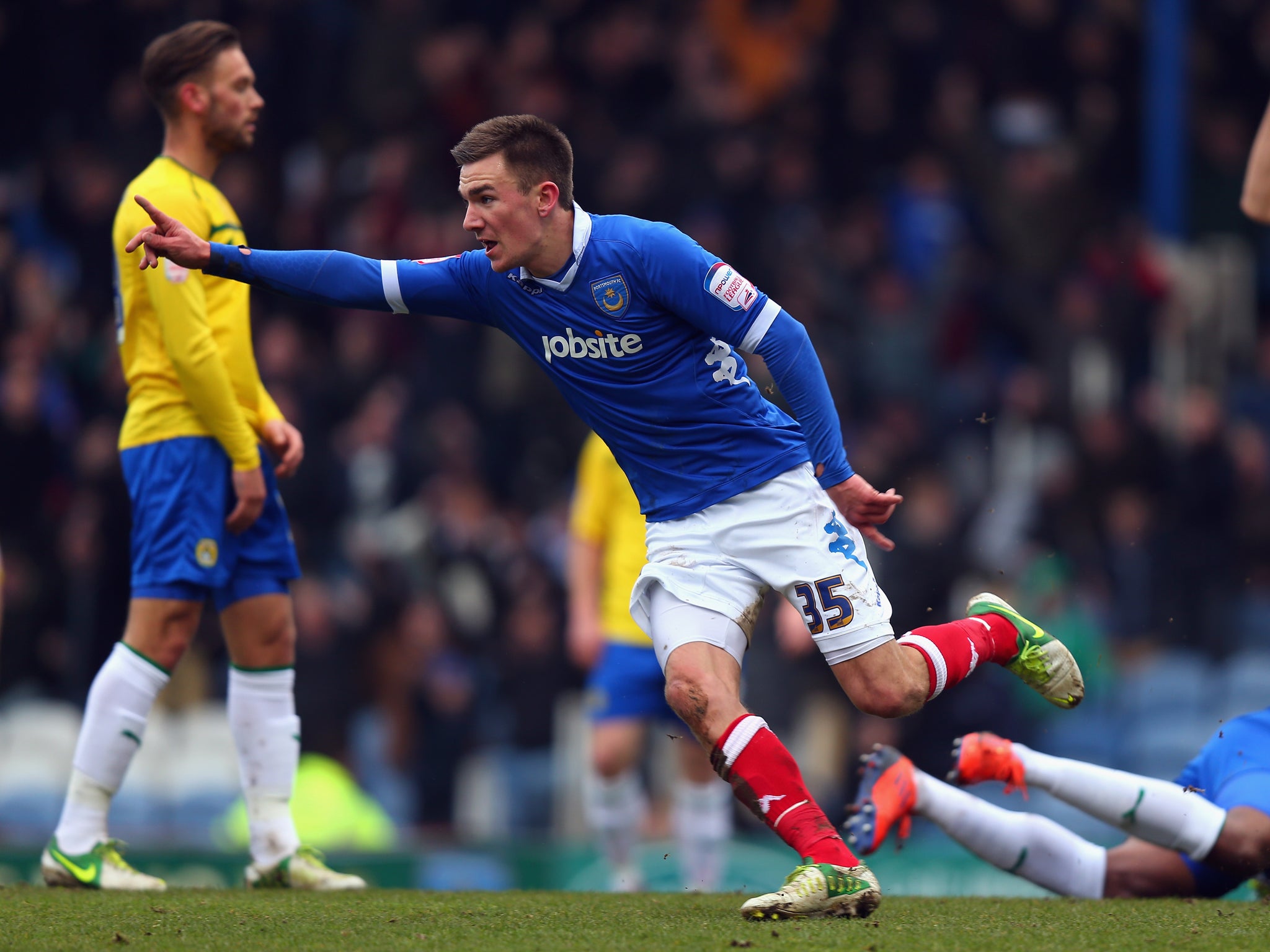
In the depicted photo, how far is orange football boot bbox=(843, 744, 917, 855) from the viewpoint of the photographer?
17.3 feet

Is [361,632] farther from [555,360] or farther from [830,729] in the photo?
[555,360]

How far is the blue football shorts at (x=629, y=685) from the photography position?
7102 mm

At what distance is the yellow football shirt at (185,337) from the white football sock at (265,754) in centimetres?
75

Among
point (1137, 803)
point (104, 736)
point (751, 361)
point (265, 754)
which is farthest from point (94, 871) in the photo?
point (751, 361)

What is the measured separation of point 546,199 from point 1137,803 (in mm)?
2650

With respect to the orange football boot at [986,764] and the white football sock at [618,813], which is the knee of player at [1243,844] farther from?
the white football sock at [618,813]

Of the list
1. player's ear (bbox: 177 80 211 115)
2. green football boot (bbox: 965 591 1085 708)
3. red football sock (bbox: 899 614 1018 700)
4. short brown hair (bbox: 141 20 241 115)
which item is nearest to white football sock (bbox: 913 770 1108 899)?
green football boot (bbox: 965 591 1085 708)

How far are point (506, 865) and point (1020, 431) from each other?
178 inches

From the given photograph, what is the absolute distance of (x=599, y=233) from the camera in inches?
183

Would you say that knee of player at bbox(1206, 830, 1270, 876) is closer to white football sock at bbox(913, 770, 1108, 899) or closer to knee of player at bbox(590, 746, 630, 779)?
white football sock at bbox(913, 770, 1108, 899)

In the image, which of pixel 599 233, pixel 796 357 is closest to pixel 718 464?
pixel 796 357

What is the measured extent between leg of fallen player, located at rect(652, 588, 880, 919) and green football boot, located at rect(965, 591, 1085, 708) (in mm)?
976

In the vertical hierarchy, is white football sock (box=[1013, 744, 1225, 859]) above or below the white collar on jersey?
below

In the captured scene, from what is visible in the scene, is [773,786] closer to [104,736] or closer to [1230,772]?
[1230,772]
